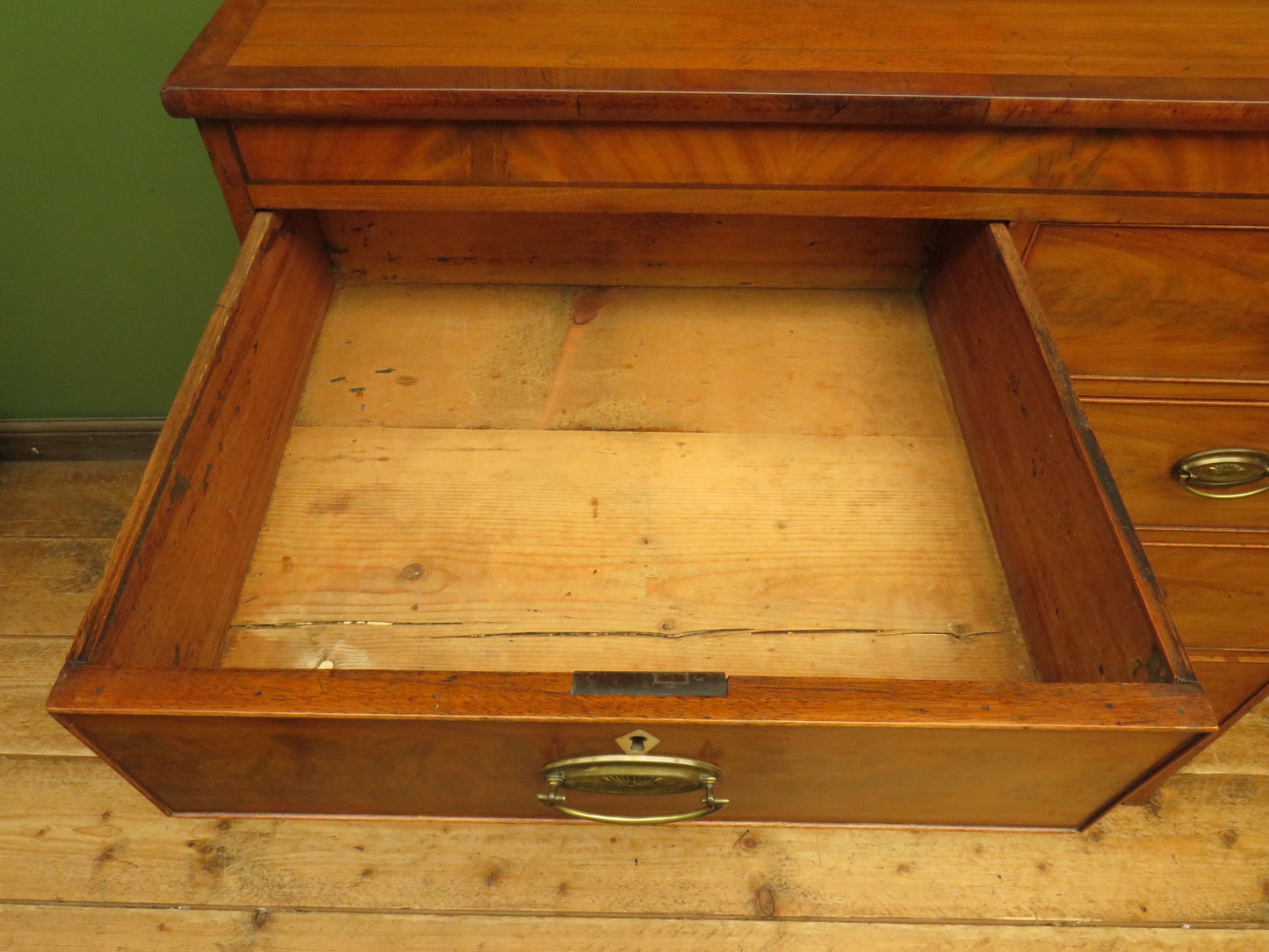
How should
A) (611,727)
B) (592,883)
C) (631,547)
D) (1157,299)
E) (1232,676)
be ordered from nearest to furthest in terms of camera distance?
(611,727) → (631,547) → (1157,299) → (592,883) → (1232,676)

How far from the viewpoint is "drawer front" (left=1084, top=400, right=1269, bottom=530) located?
2.84ft

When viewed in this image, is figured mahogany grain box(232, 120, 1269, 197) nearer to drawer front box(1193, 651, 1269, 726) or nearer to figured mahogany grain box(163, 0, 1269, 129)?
figured mahogany grain box(163, 0, 1269, 129)

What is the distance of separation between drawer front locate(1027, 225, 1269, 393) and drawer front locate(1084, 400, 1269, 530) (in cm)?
5

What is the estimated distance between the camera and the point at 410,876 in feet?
3.41

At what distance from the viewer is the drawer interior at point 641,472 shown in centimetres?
59

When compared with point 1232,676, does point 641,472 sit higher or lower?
lower

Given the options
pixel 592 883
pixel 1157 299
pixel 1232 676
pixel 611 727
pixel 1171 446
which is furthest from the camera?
pixel 1232 676

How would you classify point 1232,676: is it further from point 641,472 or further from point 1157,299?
point 641,472

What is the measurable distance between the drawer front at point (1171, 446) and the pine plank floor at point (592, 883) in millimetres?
422

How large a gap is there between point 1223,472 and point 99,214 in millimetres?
1415

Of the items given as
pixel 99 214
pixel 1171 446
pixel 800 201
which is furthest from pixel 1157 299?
pixel 99 214

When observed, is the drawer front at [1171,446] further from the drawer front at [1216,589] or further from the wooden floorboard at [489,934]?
the wooden floorboard at [489,934]

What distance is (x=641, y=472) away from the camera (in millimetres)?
682

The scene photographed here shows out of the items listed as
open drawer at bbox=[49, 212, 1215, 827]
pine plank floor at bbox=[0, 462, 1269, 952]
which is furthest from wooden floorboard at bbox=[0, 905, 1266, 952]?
open drawer at bbox=[49, 212, 1215, 827]
